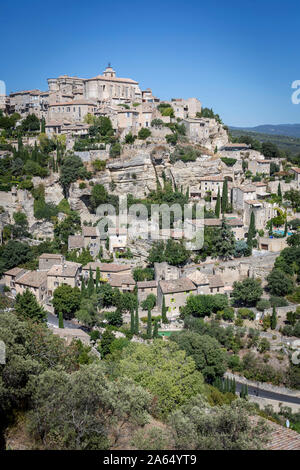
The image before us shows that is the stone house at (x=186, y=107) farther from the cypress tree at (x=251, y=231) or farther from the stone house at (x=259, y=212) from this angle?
the cypress tree at (x=251, y=231)

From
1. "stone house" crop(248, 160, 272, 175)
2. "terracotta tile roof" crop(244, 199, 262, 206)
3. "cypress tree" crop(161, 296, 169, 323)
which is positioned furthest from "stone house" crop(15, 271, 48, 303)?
"stone house" crop(248, 160, 272, 175)

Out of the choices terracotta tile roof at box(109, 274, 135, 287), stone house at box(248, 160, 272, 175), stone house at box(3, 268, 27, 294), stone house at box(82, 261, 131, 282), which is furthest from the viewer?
stone house at box(248, 160, 272, 175)

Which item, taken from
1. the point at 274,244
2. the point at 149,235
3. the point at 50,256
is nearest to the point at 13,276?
the point at 50,256

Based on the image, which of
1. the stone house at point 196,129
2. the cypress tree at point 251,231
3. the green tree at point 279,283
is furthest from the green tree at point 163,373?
the stone house at point 196,129

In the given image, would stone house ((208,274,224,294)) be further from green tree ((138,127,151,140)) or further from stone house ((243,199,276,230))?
green tree ((138,127,151,140))

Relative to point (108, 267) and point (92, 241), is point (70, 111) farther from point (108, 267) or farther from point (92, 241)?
point (108, 267)
